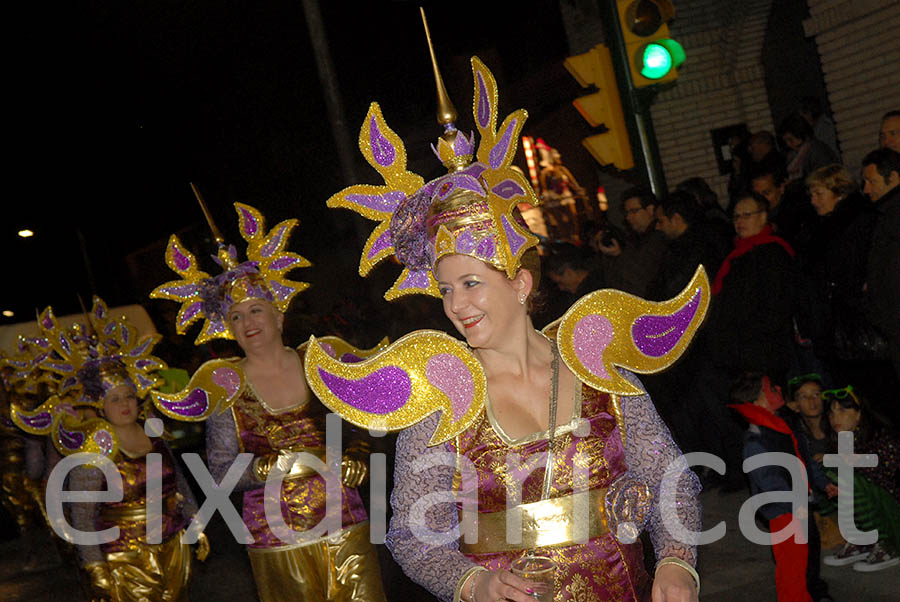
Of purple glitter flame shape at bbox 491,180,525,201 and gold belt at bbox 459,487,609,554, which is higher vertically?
purple glitter flame shape at bbox 491,180,525,201

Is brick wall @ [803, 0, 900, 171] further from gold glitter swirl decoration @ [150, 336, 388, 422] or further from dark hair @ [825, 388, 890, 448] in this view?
gold glitter swirl decoration @ [150, 336, 388, 422]

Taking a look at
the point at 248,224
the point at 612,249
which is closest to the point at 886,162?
the point at 612,249

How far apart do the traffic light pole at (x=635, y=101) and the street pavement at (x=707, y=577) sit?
8.19 feet

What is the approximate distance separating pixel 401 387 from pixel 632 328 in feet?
2.44

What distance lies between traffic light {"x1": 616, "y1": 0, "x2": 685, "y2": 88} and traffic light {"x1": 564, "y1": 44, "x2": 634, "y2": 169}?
254mm

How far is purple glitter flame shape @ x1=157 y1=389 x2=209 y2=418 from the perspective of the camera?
18.3 feet

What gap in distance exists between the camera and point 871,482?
19.1ft

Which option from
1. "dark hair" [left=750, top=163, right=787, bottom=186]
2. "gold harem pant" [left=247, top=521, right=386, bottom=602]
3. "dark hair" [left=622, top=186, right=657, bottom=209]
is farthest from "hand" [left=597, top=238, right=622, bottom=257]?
"gold harem pant" [left=247, top=521, right=386, bottom=602]

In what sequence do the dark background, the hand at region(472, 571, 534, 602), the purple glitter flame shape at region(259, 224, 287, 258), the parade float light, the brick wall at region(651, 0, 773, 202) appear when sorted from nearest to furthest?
the hand at region(472, 571, 534, 602) < the purple glitter flame shape at region(259, 224, 287, 258) < the brick wall at region(651, 0, 773, 202) < the parade float light < the dark background

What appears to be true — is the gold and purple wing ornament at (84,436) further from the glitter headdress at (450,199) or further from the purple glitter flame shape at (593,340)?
the purple glitter flame shape at (593,340)

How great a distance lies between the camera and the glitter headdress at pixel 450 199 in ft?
9.86

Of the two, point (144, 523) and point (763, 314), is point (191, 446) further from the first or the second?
point (763, 314)

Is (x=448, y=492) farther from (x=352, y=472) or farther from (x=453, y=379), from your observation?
(x=352, y=472)

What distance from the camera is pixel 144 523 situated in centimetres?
635
